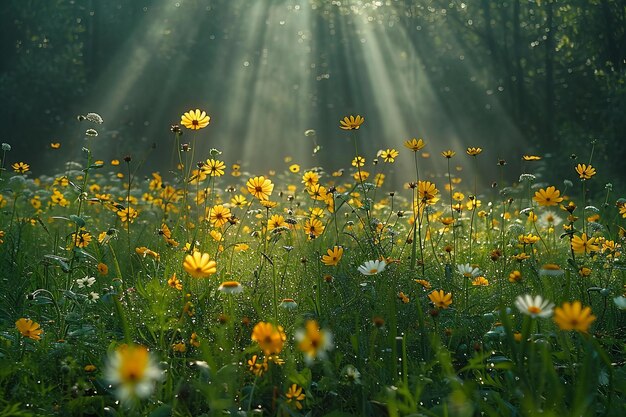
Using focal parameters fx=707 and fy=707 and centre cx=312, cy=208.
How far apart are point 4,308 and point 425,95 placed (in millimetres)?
15119

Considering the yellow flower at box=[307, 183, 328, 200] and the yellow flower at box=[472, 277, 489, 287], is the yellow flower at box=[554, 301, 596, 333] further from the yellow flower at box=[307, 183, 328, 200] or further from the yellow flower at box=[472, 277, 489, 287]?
the yellow flower at box=[307, 183, 328, 200]

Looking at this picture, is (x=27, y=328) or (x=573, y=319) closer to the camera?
(x=573, y=319)

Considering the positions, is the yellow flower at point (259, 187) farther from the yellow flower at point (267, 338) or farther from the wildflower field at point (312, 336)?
the yellow flower at point (267, 338)

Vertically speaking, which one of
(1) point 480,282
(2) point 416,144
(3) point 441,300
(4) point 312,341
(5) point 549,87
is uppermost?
(2) point 416,144

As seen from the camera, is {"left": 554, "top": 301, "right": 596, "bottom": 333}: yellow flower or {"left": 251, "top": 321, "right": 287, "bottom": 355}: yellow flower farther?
{"left": 251, "top": 321, "right": 287, "bottom": 355}: yellow flower

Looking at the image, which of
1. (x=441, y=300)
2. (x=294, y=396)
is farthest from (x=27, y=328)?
(x=441, y=300)

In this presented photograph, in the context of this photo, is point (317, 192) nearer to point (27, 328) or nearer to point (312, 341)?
point (27, 328)

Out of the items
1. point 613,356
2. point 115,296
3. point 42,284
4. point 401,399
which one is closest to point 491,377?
point 401,399

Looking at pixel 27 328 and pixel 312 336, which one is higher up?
pixel 312 336

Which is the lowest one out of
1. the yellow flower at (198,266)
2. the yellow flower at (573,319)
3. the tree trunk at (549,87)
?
the tree trunk at (549,87)

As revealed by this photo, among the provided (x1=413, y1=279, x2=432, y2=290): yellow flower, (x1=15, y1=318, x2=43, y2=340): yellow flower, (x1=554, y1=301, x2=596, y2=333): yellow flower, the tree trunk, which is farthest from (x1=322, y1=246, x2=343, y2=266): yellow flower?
the tree trunk

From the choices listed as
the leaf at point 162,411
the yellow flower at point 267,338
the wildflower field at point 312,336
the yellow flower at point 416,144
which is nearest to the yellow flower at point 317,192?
the wildflower field at point 312,336

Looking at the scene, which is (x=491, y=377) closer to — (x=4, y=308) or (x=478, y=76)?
(x=4, y=308)

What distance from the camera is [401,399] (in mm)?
1663
